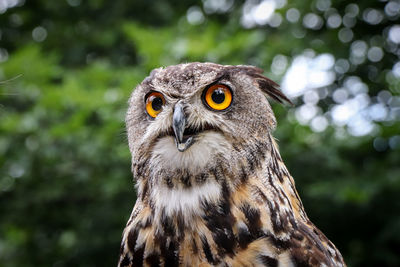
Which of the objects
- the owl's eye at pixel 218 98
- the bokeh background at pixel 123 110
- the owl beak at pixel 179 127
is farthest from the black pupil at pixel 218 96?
the bokeh background at pixel 123 110

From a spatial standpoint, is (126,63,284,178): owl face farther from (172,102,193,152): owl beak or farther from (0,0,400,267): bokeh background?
(0,0,400,267): bokeh background

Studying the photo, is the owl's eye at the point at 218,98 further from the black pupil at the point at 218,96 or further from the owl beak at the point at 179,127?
the owl beak at the point at 179,127

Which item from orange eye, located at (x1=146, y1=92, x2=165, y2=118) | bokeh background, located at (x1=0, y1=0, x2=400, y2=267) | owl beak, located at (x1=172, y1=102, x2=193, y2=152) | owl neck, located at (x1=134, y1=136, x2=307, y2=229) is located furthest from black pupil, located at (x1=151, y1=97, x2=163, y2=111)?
bokeh background, located at (x1=0, y1=0, x2=400, y2=267)

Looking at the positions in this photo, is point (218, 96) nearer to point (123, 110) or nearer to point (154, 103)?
point (154, 103)

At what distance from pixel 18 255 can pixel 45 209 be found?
707 mm

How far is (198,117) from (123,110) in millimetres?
1312

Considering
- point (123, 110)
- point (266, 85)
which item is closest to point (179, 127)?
point (266, 85)

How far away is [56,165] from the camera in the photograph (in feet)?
12.5

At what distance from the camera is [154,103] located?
1.80 m

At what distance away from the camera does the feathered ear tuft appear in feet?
6.19

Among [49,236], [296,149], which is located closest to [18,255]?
[49,236]

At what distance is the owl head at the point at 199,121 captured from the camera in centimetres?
166

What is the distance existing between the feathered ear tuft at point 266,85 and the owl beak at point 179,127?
0.41 m

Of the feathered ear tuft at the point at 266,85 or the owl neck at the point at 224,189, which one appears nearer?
the owl neck at the point at 224,189
